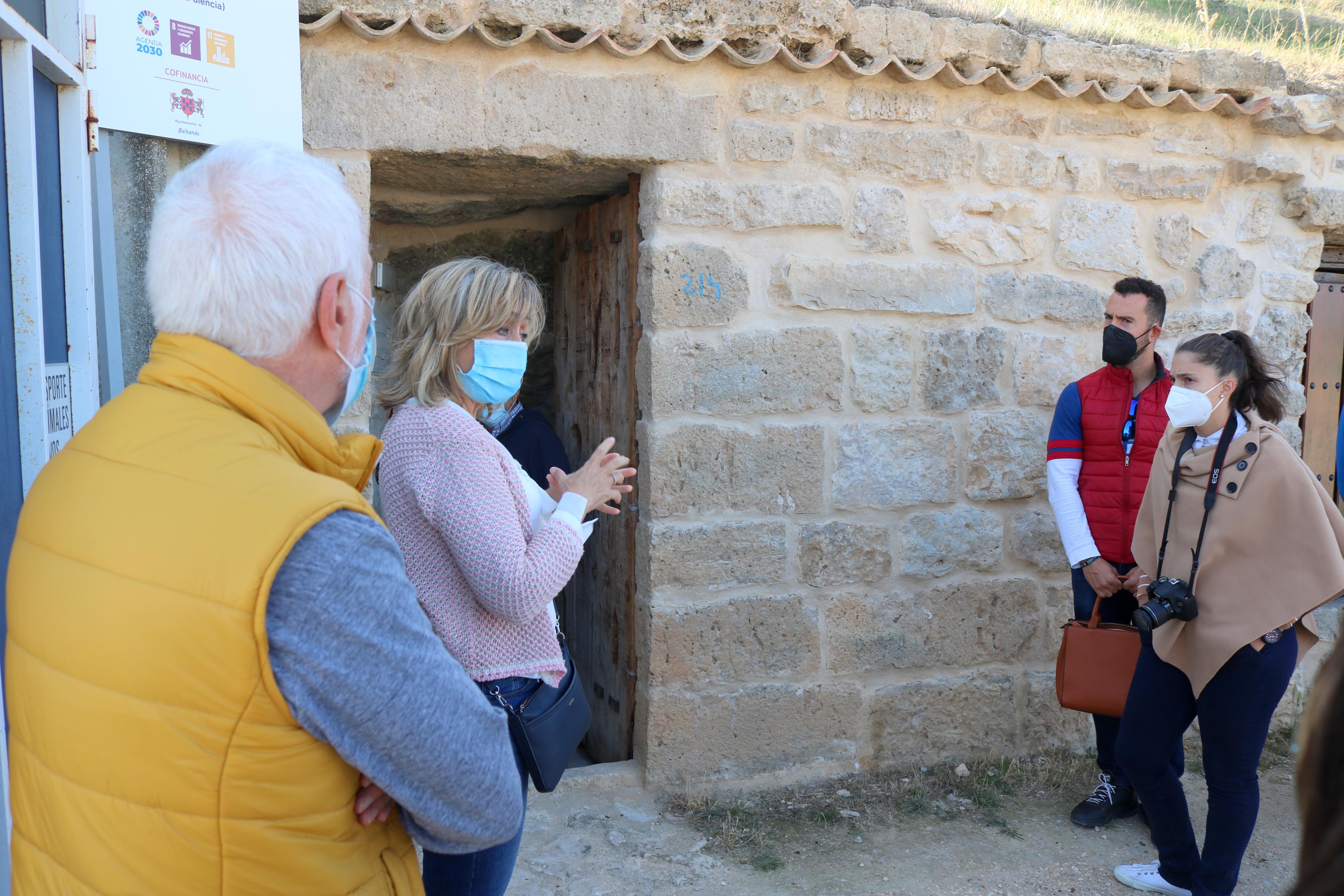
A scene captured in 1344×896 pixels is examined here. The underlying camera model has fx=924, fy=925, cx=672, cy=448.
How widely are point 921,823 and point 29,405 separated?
2.97m

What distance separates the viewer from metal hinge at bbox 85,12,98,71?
6.67ft

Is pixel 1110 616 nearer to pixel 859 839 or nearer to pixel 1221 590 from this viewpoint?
pixel 1221 590

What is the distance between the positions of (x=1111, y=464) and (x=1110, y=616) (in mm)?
550

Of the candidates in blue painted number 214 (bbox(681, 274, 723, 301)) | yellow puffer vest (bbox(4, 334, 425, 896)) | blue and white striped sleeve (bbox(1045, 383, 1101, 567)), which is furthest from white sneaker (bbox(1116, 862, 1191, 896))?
yellow puffer vest (bbox(4, 334, 425, 896))

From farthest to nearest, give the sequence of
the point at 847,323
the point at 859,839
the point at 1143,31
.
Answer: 1. the point at 1143,31
2. the point at 847,323
3. the point at 859,839

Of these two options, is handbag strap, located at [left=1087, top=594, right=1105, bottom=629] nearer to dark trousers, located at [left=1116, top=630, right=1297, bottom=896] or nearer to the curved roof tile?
dark trousers, located at [left=1116, top=630, right=1297, bottom=896]

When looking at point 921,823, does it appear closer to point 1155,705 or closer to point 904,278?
point 1155,705

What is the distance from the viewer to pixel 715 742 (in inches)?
132

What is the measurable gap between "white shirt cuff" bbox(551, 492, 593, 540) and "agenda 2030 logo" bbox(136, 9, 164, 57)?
1432 mm

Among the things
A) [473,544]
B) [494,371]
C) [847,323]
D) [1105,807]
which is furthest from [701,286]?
[1105,807]

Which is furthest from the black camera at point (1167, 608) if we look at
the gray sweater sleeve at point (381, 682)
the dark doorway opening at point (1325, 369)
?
the dark doorway opening at point (1325, 369)

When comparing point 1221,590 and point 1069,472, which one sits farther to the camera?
point 1069,472

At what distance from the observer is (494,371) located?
198 centimetres

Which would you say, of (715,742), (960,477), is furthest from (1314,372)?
(715,742)
